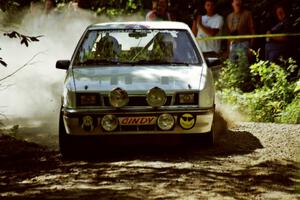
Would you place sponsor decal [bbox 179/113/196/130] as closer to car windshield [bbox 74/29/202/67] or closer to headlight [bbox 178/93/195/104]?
headlight [bbox 178/93/195/104]

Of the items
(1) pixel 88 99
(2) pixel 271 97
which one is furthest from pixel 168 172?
(2) pixel 271 97

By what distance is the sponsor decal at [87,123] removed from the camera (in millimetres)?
7496

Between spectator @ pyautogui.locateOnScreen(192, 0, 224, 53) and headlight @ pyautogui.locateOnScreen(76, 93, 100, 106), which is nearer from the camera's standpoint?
headlight @ pyautogui.locateOnScreen(76, 93, 100, 106)

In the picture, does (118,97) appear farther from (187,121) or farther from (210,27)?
(210,27)

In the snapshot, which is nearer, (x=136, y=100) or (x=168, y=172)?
(x=168, y=172)

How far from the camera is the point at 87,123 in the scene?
7.50 metres

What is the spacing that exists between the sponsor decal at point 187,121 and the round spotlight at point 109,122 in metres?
0.72

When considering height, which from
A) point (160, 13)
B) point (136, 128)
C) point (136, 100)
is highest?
point (160, 13)

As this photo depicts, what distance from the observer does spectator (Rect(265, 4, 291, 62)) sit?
12.9m

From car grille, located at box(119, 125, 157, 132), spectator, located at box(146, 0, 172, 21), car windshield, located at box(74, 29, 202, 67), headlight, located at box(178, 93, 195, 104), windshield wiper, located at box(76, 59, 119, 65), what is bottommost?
car grille, located at box(119, 125, 157, 132)

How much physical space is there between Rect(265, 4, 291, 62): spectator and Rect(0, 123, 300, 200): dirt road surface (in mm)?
4238

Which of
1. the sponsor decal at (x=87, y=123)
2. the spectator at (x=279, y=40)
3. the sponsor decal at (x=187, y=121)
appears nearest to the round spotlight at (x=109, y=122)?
the sponsor decal at (x=87, y=123)

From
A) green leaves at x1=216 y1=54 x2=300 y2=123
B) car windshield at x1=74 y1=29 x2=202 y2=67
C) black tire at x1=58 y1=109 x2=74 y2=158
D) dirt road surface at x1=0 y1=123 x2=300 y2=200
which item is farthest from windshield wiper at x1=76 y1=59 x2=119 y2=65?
green leaves at x1=216 y1=54 x2=300 y2=123

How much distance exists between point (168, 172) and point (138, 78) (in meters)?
1.45
